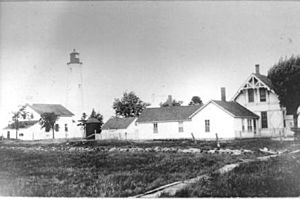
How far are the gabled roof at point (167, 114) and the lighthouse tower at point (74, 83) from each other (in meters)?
13.7

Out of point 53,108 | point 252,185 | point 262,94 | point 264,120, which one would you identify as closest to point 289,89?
point 262,94

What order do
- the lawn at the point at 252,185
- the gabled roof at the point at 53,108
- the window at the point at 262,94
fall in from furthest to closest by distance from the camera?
the window at the point at 262,94 → the gabled roof at the point at 53,108 → the lawn at the point at 252,185

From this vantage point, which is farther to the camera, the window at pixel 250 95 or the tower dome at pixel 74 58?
the window at pixel 250 95

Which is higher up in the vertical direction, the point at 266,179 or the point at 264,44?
the point at 264,44

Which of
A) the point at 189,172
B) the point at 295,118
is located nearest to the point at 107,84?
the point at 189,172

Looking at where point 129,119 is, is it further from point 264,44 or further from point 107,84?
point 264,44

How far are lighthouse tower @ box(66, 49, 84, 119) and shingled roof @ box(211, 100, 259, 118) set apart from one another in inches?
447

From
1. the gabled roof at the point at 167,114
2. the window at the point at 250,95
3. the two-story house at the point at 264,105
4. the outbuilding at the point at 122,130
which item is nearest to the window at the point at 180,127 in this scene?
the gabled roof at the point at 167,114

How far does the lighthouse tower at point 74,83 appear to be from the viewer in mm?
8414

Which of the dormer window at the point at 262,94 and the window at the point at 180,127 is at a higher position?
the dormer window at the point at 262,94

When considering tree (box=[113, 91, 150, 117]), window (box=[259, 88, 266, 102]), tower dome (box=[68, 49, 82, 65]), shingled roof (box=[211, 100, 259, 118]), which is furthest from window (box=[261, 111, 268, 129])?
tower dome (box=[68, 49, 82, 65])

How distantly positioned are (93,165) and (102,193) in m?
1.42

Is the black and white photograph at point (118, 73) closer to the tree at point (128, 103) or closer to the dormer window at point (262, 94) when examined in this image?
the tree at point (128, 103)

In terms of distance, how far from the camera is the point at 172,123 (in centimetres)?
2302
